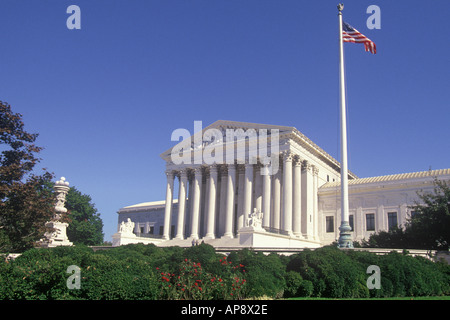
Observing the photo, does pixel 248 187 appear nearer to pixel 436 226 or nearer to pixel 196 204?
pixel 196 204

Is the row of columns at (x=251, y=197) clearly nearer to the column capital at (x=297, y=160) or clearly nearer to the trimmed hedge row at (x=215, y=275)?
the column capital at (x=297, y=160)

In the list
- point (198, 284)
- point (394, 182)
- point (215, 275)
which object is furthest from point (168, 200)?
point (198, 284)

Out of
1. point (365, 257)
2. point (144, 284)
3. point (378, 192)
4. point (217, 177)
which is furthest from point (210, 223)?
point (144, 284)

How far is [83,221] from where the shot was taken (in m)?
71.2

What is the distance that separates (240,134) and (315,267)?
112ft

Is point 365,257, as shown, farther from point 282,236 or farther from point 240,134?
point 240,134

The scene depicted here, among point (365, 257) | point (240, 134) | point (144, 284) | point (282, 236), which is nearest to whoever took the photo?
point (144, 284)

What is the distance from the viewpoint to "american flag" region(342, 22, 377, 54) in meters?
26.0

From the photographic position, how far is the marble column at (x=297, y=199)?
4717cm

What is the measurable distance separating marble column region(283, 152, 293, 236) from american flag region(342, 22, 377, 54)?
21953 mm

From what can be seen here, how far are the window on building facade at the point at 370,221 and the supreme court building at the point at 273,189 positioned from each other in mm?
113

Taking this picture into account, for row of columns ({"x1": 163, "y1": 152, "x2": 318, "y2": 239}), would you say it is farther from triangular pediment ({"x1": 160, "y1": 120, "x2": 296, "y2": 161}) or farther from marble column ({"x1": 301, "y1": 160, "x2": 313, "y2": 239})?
triangular pediment ({"x1": 160, "y1": 120, "x2": 296, "y2": 161})

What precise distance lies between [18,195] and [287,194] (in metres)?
27.9

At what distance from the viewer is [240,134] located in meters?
52.2
